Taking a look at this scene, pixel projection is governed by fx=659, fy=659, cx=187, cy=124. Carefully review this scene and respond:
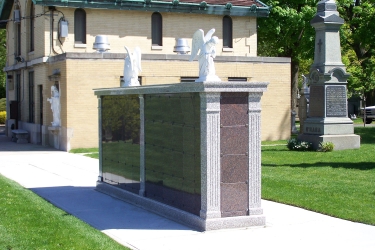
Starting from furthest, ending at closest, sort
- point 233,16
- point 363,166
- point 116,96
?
point 233,16 → point 363,166 → point 116,96

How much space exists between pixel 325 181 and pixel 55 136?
15531 mm

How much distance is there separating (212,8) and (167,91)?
21294mm

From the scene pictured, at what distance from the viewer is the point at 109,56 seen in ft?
87.0

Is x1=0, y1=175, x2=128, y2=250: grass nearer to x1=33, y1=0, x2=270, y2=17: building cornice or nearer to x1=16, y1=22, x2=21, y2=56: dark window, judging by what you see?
x1=33, y1=0, x2=270, y2=17: building cornice

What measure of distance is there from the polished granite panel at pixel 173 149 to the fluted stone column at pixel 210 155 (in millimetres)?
237

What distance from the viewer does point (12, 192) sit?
13.6 m

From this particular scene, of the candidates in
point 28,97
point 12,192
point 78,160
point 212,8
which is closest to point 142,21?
point 212,8

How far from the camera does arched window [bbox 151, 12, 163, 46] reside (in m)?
30.9

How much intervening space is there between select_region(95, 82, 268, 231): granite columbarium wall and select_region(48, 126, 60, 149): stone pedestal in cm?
1605

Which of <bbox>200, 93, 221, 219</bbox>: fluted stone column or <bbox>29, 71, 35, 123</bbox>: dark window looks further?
<bbox>29, 71, 35, 123</bbox>: dark window

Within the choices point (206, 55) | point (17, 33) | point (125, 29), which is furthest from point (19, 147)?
point (206, 55)

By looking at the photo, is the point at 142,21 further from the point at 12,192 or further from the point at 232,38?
the point at 12,192

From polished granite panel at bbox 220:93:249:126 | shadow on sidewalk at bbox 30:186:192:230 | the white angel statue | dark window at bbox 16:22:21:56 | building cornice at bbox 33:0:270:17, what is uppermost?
building cornice at bbox 33:0:270:17

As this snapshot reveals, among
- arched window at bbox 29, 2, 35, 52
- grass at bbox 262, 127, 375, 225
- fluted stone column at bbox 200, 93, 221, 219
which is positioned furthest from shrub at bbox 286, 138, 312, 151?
arched window at bbox 29, 2, 35, 52
